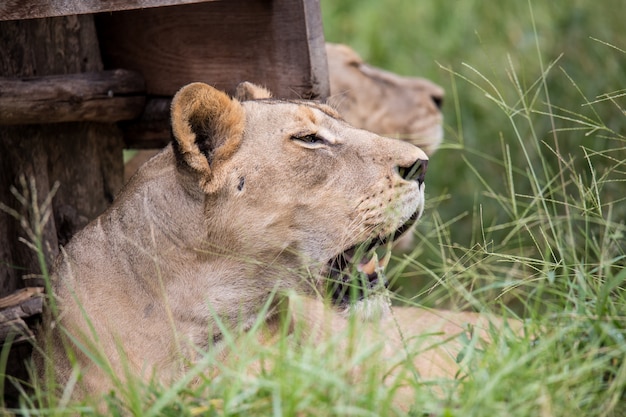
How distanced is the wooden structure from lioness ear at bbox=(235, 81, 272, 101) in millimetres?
216

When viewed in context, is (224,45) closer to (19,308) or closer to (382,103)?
(19,308)

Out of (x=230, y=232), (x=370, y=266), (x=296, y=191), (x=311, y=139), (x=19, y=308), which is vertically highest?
(x=311, y=139)

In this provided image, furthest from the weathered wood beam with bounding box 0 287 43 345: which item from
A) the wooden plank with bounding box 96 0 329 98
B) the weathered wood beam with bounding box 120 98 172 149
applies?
the wooden plank with bounding box 96 0 329 98

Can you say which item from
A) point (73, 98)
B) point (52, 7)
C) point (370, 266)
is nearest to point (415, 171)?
point (370, 266)

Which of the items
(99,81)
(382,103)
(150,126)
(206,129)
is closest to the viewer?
(206,129)

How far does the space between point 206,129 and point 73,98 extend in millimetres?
890

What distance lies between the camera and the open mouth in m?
3.09

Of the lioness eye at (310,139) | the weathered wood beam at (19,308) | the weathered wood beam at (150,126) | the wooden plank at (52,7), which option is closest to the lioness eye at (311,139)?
the lioness eye at (310,139)

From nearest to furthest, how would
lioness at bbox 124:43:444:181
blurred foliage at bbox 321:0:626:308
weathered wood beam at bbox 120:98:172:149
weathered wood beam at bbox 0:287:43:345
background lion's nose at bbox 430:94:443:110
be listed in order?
1. weathered wood beam at bbox 0:287:43:345
2. weathered wood beam at bbox 120:98:172:149
3. blurred foliage at bbox 321:0:626:308
4. lioness at bbox 124:43:444:181
5. background lion's nose at bbox 430:94:443:110

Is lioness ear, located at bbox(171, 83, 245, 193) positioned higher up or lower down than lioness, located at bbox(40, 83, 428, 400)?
higher up

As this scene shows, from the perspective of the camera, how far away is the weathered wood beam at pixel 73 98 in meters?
3.58

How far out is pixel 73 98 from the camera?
372 cm

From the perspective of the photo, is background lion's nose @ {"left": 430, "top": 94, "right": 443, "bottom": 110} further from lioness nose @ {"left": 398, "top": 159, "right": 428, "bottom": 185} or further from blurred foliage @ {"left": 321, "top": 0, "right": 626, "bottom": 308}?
lioness nose @ {"left": 398, "top": 159, "right": 428, "bottom": 185}

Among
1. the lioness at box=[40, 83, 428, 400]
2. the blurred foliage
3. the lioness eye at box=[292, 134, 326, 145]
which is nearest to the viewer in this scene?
the lioness at box=[40, 83, 428, 400]
